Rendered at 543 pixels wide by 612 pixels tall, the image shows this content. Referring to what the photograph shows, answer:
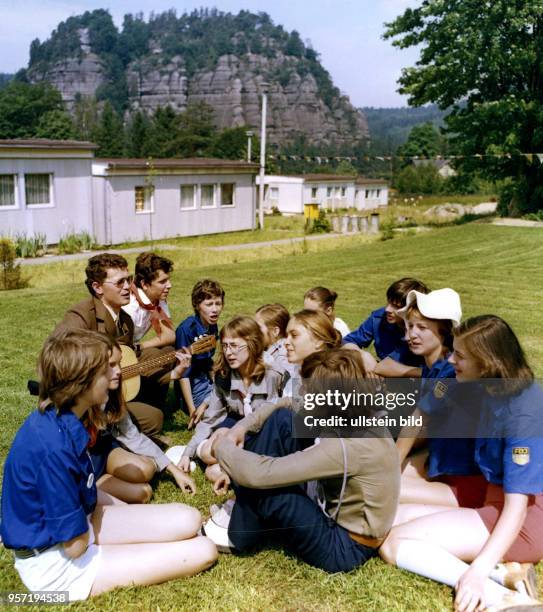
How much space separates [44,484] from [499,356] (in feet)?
6.78

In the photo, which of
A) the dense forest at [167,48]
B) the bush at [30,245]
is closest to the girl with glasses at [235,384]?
the bush at [30,245]

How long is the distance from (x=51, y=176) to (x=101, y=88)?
165 metres

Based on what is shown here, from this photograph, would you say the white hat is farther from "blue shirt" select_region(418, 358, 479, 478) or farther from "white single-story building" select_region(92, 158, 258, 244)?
"white single-story building" select_region(92, 158, 258, 244)

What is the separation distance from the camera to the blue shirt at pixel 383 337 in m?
4.82

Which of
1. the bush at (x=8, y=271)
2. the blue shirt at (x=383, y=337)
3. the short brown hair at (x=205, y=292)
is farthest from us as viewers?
the bush at (x=8, y=271)

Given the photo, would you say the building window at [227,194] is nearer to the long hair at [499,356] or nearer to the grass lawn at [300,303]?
the grass lawn at [300,303]

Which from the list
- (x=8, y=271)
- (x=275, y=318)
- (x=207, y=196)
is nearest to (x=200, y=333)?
(x=275, y=318)

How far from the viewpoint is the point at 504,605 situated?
2838mm

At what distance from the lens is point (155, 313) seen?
18.0 ft

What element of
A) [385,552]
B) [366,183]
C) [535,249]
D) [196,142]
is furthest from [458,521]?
[196,142]

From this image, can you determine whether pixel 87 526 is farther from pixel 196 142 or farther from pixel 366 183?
pixel 196 142

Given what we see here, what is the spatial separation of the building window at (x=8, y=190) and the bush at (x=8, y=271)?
8.03 metres

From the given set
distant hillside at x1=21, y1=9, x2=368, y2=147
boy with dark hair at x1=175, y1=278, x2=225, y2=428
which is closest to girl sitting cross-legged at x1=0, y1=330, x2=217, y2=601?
boy with dark hair at x1=175, y1=278, x2=225, y2=428

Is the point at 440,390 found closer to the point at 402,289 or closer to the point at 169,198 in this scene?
the point at 402,289
